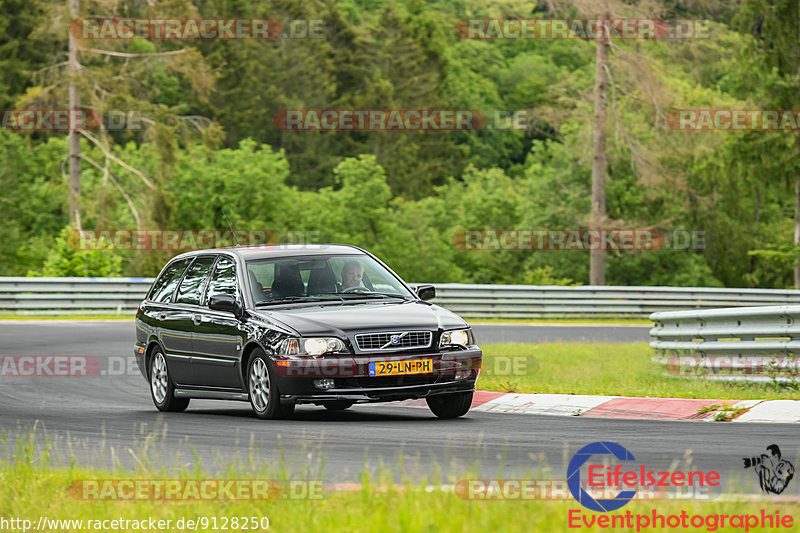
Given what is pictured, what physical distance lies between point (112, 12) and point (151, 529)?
43.6m

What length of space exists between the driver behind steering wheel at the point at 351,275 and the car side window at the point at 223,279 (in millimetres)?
1077

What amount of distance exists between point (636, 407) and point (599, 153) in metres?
30.3

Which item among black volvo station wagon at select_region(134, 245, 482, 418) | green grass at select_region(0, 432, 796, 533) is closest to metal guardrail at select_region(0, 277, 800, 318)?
black volvo station wagon at select_region(134, 245, 482, 418)

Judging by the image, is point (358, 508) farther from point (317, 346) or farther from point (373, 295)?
point (373, 295)

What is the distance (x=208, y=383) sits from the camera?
41.6 feet

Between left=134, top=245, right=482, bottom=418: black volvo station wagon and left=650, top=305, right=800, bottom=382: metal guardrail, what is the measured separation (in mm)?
3800

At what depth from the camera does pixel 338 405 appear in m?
12.4

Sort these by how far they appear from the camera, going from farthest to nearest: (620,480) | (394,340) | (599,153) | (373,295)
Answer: (599,153) → (373,295) → (394,340) → (620,480)

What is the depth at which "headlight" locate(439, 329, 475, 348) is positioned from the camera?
11.6m

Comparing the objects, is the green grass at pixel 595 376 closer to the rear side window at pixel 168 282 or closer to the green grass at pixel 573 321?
the rear side window at pixel 168 282

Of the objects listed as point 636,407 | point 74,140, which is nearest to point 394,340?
point 636,407

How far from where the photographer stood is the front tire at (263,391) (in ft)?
37.7

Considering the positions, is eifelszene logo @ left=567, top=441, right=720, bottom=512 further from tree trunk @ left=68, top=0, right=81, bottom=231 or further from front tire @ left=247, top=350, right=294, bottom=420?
tree trunk @ left=68, top=0, right=81, bottom=231

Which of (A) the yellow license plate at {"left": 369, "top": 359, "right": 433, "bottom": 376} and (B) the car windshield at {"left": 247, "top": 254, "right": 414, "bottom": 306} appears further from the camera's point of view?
(B) the car windshield at {"left": 247, "top": 254, "right": 414, "bottom": 306}
